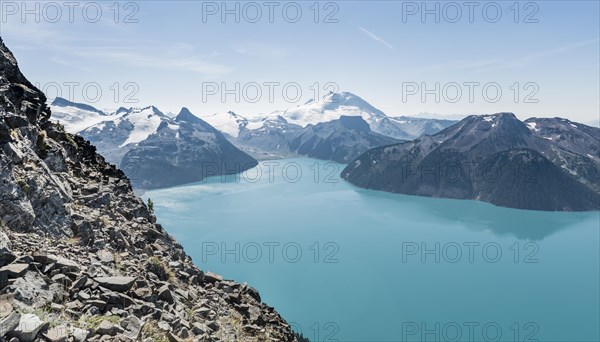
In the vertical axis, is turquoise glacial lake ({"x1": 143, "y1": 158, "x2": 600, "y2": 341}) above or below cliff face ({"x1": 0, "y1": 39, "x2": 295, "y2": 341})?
below

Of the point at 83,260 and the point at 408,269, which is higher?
the point at 83,260

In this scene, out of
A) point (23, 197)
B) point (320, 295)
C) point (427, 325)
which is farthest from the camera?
point (320, 295)

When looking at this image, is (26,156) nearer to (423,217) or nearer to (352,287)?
(352,287)

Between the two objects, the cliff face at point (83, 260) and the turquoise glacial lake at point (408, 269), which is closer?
the cliff face at point (83, 260)

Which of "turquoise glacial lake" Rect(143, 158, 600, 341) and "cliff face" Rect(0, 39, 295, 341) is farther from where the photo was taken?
"turquoise glacial lake" Rect(143, 158, 600, 341)

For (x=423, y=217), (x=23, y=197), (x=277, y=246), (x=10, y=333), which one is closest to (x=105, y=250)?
(x=23, y=197)
